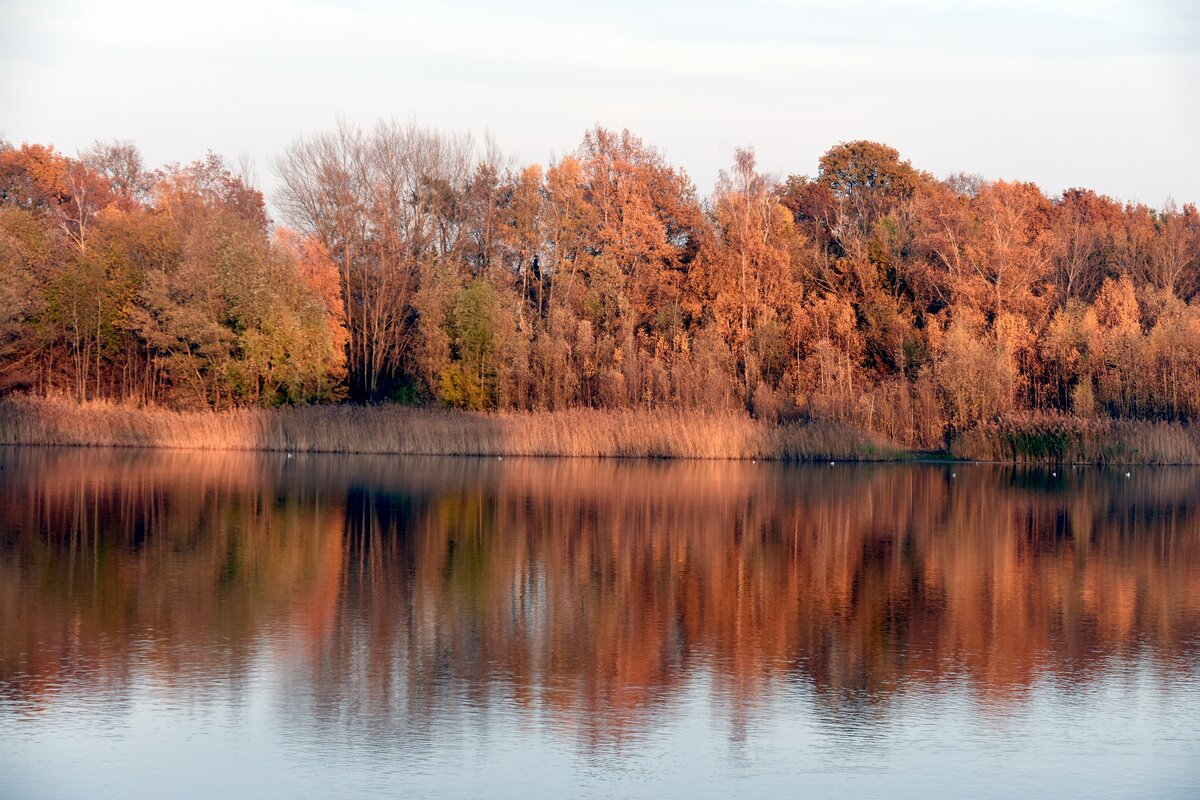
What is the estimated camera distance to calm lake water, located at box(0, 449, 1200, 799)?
28.3 ft

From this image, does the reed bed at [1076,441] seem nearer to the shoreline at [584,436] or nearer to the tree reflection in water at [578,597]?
the shoreline at [584,436]

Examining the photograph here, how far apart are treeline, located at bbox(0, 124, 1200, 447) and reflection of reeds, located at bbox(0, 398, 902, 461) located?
242 centimetres

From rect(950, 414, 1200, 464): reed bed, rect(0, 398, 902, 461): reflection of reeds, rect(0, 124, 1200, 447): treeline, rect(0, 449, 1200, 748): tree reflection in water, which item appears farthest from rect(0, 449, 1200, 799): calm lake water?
rect(0, 124, 1200, 447): treeline

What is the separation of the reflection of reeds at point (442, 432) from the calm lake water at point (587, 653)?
15895 millimetres

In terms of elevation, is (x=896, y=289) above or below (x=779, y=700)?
above

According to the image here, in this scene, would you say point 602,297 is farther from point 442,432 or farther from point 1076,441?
point 1076,441

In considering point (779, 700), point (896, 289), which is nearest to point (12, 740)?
point (779, 700)

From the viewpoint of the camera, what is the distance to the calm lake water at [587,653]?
28.3 feet

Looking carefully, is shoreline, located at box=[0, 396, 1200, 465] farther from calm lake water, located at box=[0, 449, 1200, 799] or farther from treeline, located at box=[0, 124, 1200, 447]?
calm lake water, located at box=[0, 449, 1200, 799]

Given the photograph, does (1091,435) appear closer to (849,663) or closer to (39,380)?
(849,663)

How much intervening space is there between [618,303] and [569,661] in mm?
40507

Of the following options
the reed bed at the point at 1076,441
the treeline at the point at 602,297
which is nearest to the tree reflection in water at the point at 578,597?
the reed bed at the point at 1076,441

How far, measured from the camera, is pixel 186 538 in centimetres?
1908

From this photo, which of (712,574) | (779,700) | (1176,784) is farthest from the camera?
(712,574)
